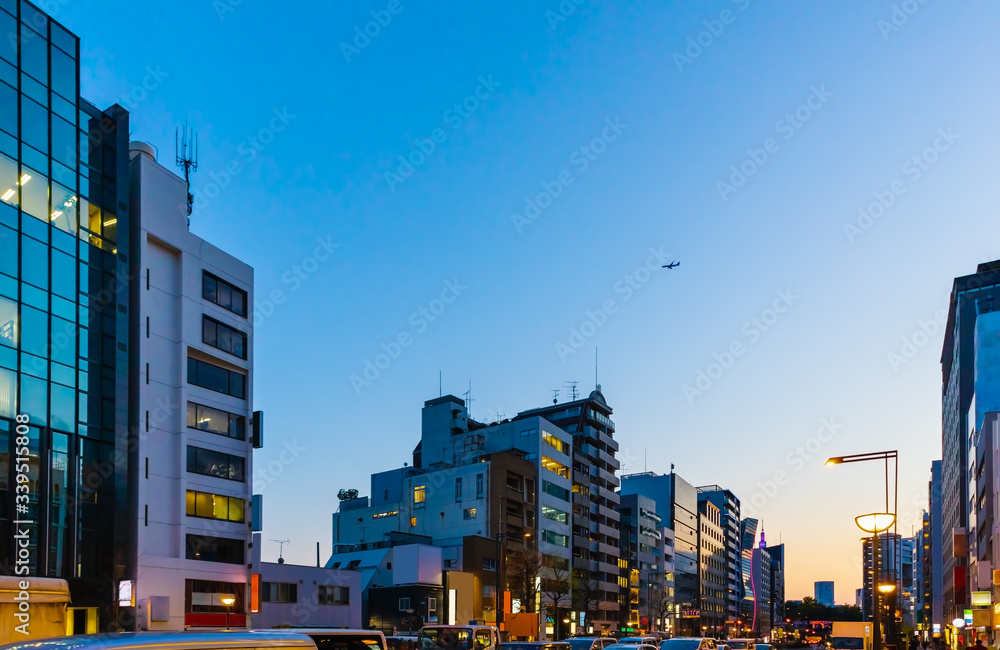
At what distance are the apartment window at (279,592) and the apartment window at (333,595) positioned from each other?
2.77m

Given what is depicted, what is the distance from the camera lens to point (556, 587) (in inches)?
3947

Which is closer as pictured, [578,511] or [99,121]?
[99,121]

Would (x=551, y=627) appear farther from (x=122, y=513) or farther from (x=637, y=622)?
(x=122, y=513)

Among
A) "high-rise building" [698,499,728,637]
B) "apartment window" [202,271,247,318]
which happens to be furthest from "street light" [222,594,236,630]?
"high-rise building" [698,499,728,637]

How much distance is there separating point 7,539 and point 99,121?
908 inches

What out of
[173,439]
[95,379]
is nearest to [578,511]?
[173,439]

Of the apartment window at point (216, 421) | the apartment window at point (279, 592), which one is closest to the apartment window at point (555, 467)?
the apartment window at point (279, 592)

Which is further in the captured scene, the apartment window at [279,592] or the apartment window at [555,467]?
the apartment window at [555,467]

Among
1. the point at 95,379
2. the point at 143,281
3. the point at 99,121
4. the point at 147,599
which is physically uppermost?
the point at 99,121

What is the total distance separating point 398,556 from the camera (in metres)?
87.2

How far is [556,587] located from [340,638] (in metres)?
89.1

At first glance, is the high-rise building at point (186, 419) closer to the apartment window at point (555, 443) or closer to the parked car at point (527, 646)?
the parked car at point (527, 646)

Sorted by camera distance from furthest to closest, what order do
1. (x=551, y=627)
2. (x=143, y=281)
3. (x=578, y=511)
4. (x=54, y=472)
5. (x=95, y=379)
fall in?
(x=578, y=511), (x=551, y=627), (x=143, y=281), (x=95, y=379), (x=54, y=472)

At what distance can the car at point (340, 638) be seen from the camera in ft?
46.2
